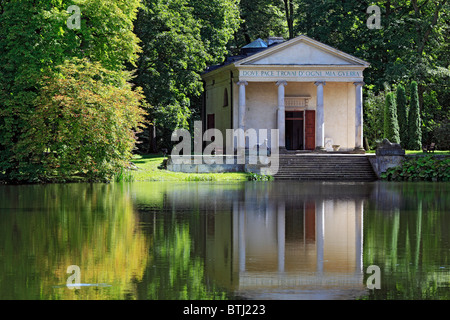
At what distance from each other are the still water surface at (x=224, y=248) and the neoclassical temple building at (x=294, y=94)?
2377 cm

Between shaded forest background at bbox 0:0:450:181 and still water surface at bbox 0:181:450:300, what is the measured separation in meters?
11.0

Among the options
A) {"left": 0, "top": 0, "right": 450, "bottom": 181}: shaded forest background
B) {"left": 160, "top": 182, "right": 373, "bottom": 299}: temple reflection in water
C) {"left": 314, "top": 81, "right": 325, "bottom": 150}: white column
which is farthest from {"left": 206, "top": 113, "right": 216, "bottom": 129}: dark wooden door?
{"left": 160, "top": 182, "right": 373, "bottom": 299}: temple reflection in water

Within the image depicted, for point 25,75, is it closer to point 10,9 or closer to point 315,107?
point 10,9

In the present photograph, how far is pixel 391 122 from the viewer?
161 ft

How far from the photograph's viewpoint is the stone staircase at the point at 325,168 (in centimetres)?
4038

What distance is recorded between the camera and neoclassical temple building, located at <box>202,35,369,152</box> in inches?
1845

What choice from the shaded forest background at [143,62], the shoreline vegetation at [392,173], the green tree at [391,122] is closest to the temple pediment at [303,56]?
the green tree at [391,122]

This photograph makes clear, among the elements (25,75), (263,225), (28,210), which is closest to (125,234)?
(263,225)

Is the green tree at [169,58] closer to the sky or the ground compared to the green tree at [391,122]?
closer to the sky

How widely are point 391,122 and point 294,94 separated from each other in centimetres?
679

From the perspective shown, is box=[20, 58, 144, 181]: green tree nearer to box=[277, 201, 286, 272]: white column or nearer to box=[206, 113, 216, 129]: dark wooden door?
box=[277, 201, 286, 272]: white column

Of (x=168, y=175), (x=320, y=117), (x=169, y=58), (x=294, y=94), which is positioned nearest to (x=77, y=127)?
(x=168, y=175)

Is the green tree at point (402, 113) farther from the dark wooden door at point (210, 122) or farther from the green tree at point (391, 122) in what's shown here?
the dark wooden door at point (210, 122)
